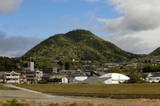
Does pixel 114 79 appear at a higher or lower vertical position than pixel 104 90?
higher

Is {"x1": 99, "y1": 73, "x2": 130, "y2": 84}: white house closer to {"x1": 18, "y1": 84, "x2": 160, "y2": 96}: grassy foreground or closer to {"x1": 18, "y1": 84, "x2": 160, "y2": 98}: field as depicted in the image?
{"x1": 18, "y1": 84, "x2": 160, "y2": 96}: grassy foreground

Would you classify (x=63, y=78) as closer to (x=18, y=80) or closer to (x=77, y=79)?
(x=77, y=79)

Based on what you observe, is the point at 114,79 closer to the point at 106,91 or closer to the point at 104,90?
the point at 104,90

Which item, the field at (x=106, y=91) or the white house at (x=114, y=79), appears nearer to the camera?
the field at (x=106, y=91)

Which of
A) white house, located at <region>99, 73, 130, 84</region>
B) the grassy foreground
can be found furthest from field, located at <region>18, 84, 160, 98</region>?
white house, located at <region>99, 73, 130, 84</region>

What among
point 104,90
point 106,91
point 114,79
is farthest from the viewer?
point 114,79

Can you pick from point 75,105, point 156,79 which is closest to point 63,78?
point 156,79

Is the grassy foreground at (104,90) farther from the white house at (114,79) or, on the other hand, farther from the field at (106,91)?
the white house at (114,79)

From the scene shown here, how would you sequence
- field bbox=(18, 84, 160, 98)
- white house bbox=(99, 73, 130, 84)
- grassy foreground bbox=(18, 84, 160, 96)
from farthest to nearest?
Result: 1. white house bbox=(99, 73, 130, 84)
2. grassy foreground bbox=(18, 84, 160, 96)
3. field bbox=(18, 84, 160, 98)

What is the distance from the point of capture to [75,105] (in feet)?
114

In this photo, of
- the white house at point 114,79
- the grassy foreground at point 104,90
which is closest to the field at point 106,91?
the grassy foreground at point 104,90

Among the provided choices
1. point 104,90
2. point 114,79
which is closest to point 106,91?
point 104,90

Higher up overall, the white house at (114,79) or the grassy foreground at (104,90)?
the white house at (114,79)

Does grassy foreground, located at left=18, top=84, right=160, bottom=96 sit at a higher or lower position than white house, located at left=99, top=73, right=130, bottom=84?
Result: lower
